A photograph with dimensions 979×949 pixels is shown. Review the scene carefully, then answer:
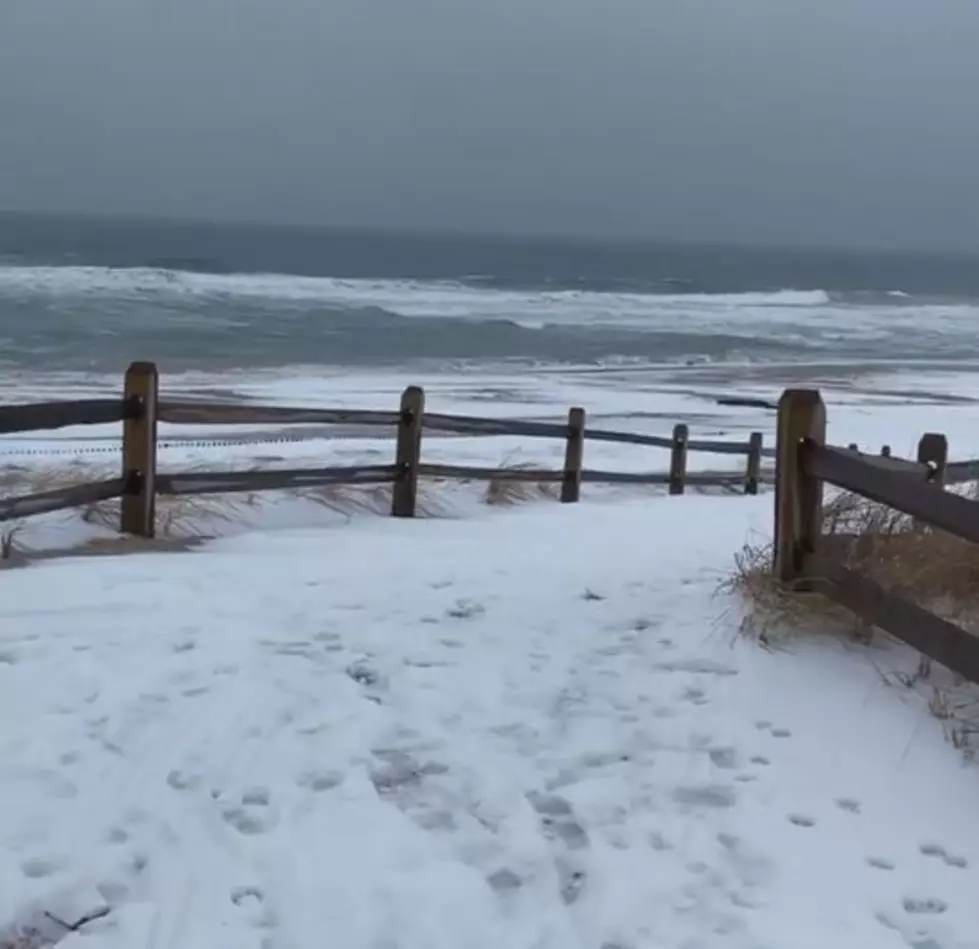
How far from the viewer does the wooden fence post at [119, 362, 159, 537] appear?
7.04 m

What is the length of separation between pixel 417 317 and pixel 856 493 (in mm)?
43569

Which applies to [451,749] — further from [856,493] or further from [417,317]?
[417,317]

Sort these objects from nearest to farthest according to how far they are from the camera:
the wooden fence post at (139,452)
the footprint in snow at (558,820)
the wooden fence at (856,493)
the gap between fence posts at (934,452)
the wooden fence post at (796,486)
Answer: the footprint in snow at (558,820) → the wooden fence at (856,493) → the wooden fence post at (796,486) → the wooden fence post at (139,452) → the gap between fence posts at (934,452)

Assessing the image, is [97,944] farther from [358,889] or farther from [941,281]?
[941,281]

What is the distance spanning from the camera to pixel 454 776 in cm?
401

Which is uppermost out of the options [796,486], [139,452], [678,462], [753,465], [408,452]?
[796,486]

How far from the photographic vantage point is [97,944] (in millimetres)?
3043

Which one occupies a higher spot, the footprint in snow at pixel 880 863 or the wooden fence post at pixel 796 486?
the wooden fence post at pixel 796 486

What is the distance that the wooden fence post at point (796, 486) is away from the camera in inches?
208

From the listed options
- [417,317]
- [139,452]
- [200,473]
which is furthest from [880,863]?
[417,317]

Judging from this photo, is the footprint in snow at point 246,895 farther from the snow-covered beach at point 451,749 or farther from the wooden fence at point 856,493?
the wooden fence at point 856,493

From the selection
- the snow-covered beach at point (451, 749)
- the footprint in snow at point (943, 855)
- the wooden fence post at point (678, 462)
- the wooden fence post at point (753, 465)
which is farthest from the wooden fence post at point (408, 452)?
the wooden fence post at point (753, 465)

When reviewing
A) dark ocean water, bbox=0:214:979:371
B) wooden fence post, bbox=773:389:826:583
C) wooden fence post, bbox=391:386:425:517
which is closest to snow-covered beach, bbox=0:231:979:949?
wooden fence post, bbox=391:386:425:517

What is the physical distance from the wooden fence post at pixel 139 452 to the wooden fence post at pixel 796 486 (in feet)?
11.4
